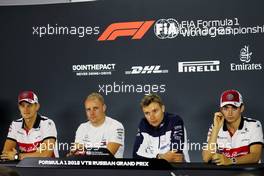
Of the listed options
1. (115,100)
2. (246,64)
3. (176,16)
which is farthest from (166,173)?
(176,16)

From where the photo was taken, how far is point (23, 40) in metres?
6.16

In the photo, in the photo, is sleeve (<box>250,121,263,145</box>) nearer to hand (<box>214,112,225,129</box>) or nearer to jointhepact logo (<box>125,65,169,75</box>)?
hand (<box>214,112,225,129</box>)

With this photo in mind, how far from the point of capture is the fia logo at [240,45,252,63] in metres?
5.35

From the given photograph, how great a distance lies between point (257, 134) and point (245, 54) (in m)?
0.94

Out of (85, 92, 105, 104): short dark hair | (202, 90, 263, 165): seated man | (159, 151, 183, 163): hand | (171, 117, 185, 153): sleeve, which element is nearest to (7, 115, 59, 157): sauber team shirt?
(85, 92, 105, 104): short dark hair

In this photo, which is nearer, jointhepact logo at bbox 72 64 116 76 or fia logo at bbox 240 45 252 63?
fia logo at bbox 240 45 252 63

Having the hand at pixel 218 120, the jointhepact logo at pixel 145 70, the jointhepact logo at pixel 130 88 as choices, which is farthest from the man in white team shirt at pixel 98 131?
the hand at pixel 218 120

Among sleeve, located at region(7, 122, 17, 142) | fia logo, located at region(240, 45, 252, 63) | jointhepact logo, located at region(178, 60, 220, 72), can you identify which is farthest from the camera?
sleeve, located at region(7, 122, 17, 142)

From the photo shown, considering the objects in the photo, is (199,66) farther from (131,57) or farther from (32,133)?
(32,133)

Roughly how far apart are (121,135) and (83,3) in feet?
5.89

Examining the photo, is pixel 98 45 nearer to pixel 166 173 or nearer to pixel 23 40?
pixel 23 40

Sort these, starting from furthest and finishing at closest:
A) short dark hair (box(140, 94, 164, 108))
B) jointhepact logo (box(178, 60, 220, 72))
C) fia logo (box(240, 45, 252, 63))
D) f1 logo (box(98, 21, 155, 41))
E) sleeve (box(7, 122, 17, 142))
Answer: sleeve (box(7, 122, 17, 142)) < f1 logo (box(98, 21, 155, 41)) < short dark hair (box(140, 94, 164, 108)) < jointhepact logo (box(178, 60, 220, 72)) < fia logo (box(240, 45, 252, 63))

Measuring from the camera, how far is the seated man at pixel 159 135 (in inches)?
216

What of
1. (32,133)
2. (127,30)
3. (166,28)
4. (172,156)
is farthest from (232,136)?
(32,133)
